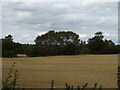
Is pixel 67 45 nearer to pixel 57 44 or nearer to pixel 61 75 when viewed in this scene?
pixel 57 44

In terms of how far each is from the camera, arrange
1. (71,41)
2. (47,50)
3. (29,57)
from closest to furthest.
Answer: (29,57) < (47,50) < (71,41)

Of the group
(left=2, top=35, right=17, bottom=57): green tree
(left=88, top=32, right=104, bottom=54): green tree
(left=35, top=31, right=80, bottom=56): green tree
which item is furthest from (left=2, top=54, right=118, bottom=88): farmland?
(left=35, top=31, right=80, bottom=56): green tree

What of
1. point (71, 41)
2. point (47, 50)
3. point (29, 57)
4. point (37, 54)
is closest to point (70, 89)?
point (29, 57)

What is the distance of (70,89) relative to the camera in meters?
2.31

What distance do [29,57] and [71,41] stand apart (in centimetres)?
1758

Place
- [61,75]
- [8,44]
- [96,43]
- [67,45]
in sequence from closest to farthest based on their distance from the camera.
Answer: [8,44] → [61,75] → [96,43] → [67,45]

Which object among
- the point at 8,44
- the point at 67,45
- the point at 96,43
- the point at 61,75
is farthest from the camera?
the point at 67,45

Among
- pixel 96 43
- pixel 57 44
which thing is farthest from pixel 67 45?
pixel 96 43

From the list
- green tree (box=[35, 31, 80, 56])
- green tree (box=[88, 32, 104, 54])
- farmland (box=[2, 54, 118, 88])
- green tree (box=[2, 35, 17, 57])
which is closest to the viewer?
farmland (box=[2, 54, 118, 88])

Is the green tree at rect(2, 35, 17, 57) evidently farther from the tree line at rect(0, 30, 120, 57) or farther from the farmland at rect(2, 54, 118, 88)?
the tree line at rect(0, 30, 120, 57)

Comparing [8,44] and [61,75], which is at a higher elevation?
[8,44]

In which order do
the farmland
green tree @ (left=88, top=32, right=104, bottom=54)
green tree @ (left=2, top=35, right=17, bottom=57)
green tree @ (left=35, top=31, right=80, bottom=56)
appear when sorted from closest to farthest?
the farmland
green tree @ (left=2, top=35, right=17, bottom=57)
green tree @ (left=88, top=32, right=104, bottom=54)
green tree @ (left=35, top=31, right=80, bottom=56)

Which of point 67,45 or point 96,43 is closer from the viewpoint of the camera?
point 96,43

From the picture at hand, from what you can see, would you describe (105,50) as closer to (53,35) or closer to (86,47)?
(86,47)
